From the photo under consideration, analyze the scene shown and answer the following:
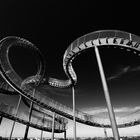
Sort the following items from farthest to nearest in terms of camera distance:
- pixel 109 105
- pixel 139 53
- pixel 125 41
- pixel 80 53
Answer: pixel 80 53
pixel 139 53
pixel 125 41
pixel 109 105

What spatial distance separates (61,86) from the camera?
1716 cm

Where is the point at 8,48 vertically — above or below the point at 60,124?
above

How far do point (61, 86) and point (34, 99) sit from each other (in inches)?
164

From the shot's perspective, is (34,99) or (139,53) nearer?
(139,53)

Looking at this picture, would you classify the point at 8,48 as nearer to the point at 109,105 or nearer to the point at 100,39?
the point at 100,39

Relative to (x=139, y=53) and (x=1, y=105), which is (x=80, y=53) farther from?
(x=1, y=105)

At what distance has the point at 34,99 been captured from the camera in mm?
15156

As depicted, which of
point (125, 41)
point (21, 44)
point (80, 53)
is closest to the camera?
point (125, 41)

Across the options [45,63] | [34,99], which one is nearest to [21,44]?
[45,63]

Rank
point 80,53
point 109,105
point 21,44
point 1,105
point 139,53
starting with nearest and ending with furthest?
point 109,105
point 139,53
point 80,53
point 21,44
point 1,105

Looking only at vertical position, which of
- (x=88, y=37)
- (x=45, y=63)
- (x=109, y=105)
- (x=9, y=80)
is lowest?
(x=109, y=105)

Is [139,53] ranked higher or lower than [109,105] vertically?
higher

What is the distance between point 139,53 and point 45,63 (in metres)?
10.9

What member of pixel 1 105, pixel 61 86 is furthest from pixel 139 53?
pixel 1 105
